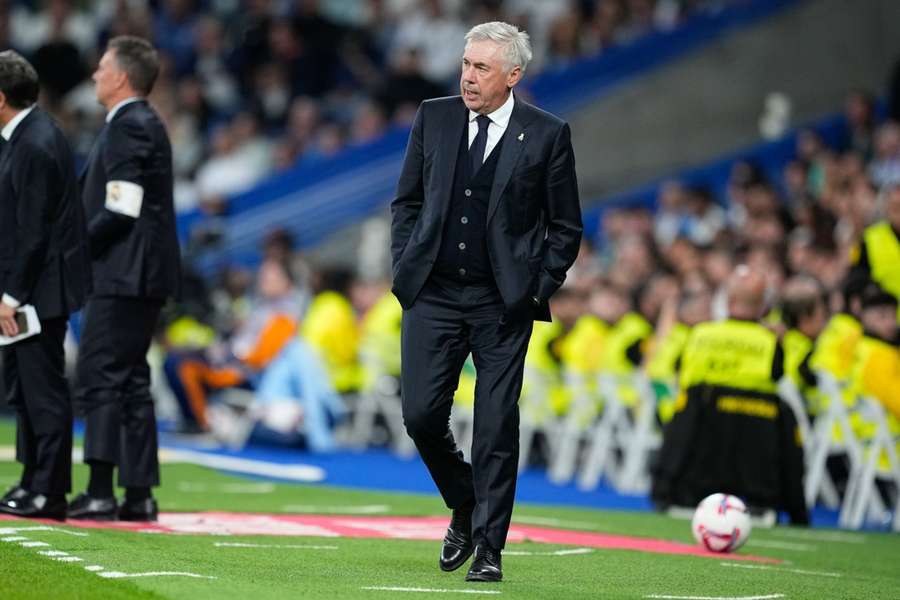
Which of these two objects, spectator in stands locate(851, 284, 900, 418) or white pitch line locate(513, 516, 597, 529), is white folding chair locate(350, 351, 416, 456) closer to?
spectator in stands locate(851, 284, 900, 418)

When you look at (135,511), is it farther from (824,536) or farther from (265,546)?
(824,536)

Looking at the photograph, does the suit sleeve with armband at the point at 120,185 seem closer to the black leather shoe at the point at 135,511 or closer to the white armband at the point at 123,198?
the white armband at the point at 123,198

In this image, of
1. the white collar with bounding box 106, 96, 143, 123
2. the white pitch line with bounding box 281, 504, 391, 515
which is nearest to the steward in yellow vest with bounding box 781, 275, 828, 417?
the white pitch line with bounding box 281, 504, 391, 515

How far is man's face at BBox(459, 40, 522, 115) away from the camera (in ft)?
24.1

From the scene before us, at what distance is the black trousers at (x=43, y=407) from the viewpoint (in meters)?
8.61

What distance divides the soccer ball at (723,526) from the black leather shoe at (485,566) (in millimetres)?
2398

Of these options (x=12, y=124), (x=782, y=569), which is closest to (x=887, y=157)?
(x=782, y=569)

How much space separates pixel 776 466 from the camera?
12125 mm

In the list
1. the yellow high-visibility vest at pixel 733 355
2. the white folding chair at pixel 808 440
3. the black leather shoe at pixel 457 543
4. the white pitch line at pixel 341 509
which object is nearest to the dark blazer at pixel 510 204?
the black leather shoe at pixel 457 543

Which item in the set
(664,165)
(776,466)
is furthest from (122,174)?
(664,165)

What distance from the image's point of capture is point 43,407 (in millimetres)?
8617

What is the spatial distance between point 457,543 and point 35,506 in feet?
7.61

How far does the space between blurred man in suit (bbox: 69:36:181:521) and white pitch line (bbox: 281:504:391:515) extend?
1.89 metres

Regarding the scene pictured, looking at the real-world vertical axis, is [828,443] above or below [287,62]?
below
